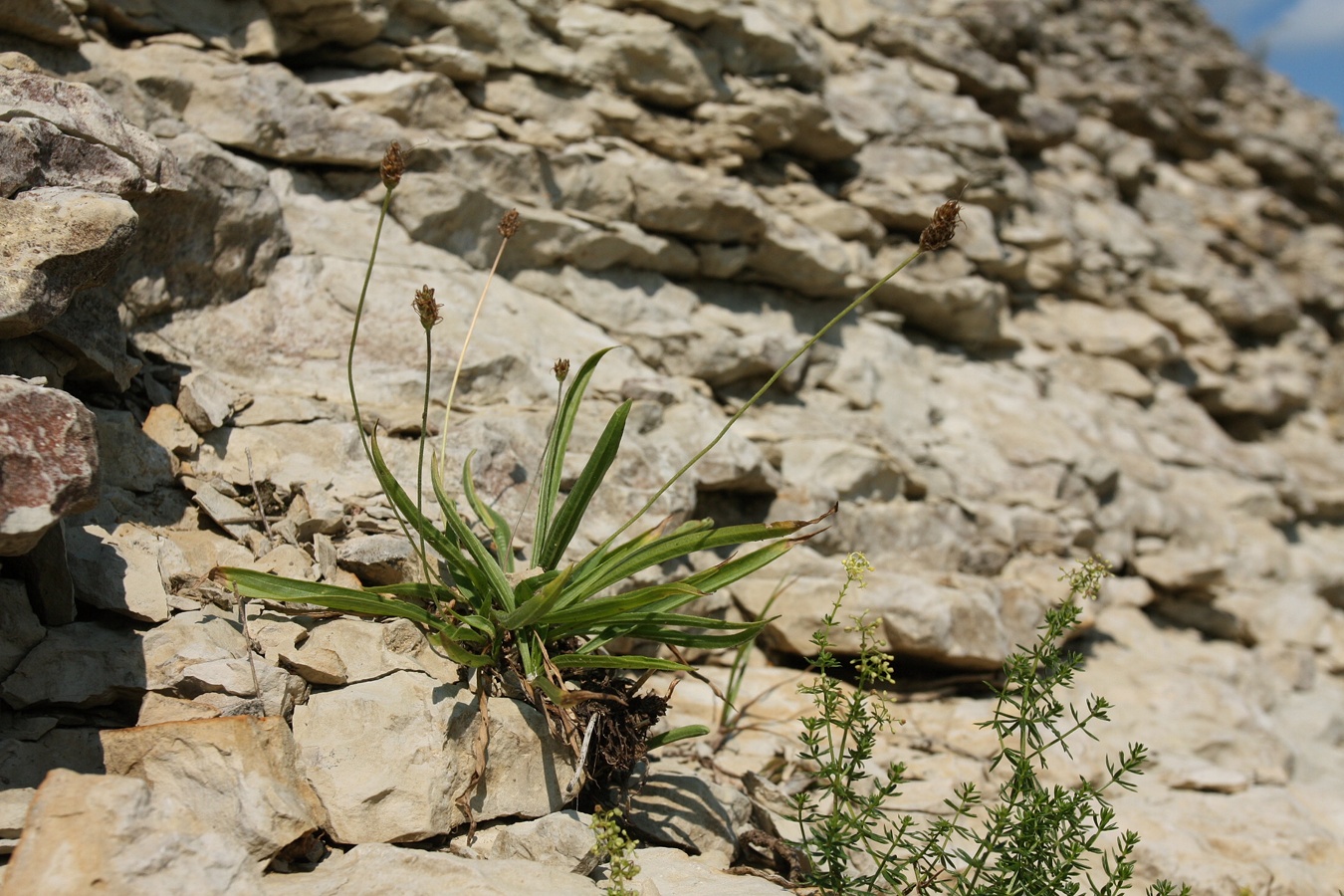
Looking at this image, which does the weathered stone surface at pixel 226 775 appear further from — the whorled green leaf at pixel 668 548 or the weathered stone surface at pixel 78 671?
the whorled green leaf at pixel 668 548

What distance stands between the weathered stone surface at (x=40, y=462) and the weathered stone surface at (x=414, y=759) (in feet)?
2.91

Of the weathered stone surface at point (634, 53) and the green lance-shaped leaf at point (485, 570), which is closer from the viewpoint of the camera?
the green lance-shaped leaf at point (485, 570)

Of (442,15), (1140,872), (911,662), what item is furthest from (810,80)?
(1140,872)

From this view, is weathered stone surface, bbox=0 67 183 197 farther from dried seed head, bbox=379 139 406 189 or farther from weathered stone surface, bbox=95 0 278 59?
weathered stone surface, bbox=95 0 278 59

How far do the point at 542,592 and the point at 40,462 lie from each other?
1354 millimetres

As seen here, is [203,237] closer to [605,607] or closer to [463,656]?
[463,656]

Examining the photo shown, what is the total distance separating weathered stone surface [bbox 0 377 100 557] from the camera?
244 centimetres

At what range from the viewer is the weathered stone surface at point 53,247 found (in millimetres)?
3004

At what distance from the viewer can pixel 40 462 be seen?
2.50 m

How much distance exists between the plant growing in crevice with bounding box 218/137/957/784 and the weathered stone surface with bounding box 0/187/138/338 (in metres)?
0.86

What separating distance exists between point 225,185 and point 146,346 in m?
0.93

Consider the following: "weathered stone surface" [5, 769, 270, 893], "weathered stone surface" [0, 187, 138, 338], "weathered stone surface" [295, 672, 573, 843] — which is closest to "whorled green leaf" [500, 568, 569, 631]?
"weathered stone surface" [295, 672, 573, 843]

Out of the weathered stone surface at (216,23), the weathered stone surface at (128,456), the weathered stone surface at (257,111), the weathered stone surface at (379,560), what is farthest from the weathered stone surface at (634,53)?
the weathered stone surface at (379,560)

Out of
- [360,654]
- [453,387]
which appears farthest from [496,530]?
[360,654]
